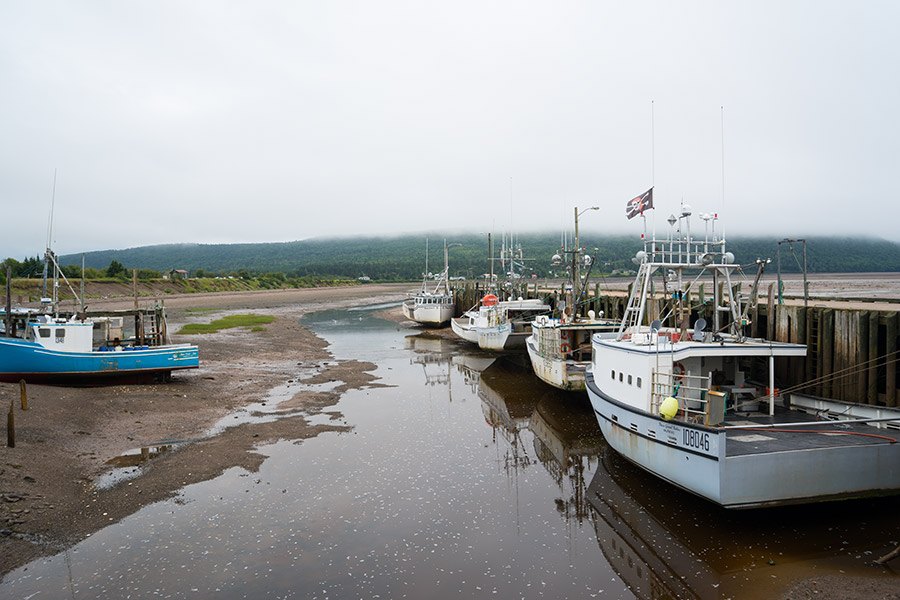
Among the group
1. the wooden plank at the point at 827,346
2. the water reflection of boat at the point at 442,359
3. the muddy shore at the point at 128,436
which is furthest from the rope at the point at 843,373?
the water reflection of boat at the point at 442,359

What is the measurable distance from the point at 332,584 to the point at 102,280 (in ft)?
264

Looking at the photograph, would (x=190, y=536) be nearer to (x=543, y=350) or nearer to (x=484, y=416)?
(x=484, y=416)

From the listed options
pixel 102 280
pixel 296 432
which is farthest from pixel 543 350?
pixel 102 280

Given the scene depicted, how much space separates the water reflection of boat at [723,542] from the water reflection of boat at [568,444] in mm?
679

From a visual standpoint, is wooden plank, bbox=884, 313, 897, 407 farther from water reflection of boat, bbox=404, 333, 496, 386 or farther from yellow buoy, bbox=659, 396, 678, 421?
water reflection of boat, bbox=404, 333, 496, 386

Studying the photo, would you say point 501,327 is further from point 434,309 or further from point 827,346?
point 827,346

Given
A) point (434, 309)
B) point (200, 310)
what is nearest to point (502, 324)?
point (434, 309)

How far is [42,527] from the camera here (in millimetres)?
11398

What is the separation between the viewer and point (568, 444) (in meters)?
18.1

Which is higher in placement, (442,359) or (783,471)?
(783,471)

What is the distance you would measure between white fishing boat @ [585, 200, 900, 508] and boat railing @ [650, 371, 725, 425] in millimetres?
24

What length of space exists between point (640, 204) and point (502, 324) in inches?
752

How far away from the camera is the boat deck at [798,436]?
449 inches

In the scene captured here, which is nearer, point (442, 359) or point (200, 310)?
point (442, 359)
